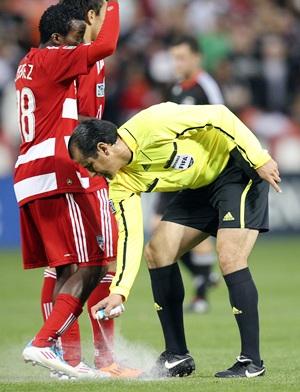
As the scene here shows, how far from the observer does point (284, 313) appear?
462 inches

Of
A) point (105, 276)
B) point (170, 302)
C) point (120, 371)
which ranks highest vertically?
point (105, 276)

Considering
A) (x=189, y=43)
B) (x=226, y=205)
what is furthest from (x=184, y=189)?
(x=189, y=43)

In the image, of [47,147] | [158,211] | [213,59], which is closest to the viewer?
[47,147]

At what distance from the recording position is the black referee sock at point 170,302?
7902mm

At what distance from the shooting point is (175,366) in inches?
310

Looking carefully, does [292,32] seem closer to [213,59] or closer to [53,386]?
[213,59]

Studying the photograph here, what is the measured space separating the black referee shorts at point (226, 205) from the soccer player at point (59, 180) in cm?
55

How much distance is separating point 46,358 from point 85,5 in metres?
2.39

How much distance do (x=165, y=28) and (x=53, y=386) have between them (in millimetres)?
14036

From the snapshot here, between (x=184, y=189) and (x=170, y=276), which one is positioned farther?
(x=184, y=189)

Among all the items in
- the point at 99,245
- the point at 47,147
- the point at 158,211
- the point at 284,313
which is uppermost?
the point at 47,147

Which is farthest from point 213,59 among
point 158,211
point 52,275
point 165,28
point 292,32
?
point 52,275

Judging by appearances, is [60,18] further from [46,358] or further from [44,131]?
[46,358]

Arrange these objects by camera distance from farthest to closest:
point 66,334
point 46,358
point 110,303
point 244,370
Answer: point 66,334
point 244,370
point 46,358
point 110,303
